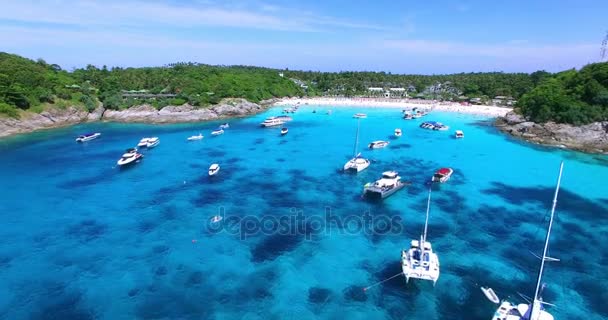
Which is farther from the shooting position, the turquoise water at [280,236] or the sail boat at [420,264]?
the sail boat at [420,264]

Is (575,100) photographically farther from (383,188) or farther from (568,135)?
(383,188)

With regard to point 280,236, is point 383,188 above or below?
above

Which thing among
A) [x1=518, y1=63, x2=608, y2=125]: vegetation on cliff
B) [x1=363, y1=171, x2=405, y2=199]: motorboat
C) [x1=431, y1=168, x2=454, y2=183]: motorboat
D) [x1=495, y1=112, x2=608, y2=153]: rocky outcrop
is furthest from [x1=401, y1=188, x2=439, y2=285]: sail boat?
[x1=518, y1=63, x2=608, y2=125]: vegetation on cliff

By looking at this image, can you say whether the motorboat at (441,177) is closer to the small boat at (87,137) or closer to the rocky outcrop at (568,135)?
the rocky outcrop at (568,135)

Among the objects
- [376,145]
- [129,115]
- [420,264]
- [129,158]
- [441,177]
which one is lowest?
[420,264]

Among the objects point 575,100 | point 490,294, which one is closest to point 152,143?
point 490,294

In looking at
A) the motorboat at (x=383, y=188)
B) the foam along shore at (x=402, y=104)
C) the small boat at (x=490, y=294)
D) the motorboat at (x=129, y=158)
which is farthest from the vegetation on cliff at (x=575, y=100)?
the motorboat at (x=129, y=158)

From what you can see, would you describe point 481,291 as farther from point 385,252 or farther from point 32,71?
point 32,71
